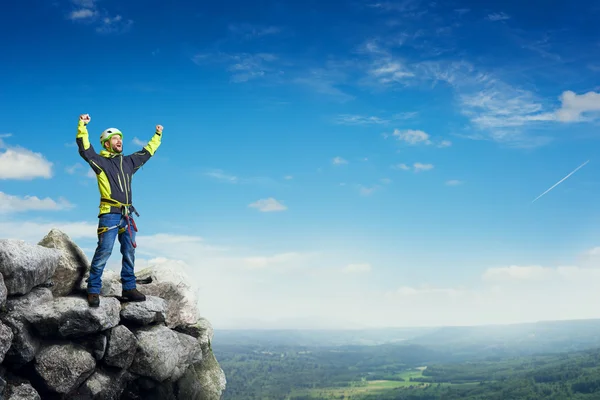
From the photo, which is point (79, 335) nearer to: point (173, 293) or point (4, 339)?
point (4, 339)

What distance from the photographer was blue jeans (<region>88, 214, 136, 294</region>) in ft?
49.4

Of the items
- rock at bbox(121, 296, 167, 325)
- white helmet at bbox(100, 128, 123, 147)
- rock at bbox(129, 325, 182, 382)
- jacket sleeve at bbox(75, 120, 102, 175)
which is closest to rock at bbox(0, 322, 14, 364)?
rock at bbox(121, 296, 167, 325)

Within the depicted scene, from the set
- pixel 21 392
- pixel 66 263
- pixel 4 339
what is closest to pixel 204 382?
pixel 66 263

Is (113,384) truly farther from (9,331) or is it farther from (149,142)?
(149,142)

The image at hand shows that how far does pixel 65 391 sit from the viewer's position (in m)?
13.5

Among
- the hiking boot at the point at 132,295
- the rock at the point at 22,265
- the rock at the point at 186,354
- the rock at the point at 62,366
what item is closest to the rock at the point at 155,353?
the rock at the point at 186,354

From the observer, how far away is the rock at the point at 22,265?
42.8 ft

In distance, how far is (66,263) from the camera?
50.6 feet

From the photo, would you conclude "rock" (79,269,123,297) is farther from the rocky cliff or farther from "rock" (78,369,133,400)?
"rock" (78,369,133,400)

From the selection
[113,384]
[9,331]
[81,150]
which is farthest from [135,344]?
[81,150]

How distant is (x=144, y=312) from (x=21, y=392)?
4.03m

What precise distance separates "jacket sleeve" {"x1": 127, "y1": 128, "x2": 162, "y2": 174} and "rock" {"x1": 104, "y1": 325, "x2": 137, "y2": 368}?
5.12 metres

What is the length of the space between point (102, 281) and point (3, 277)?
361 centimetres

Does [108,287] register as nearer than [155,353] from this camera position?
No
